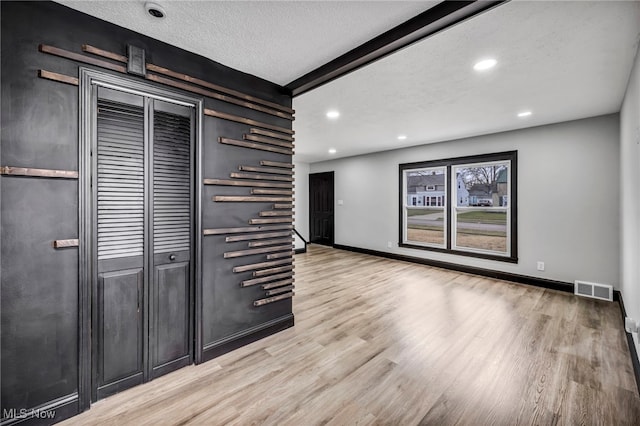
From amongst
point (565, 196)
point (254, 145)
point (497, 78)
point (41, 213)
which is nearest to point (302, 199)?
point (254, 145)

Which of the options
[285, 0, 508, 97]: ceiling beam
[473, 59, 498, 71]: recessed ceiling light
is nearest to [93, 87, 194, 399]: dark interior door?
[285, 0, 508, 97]: ceiling beam

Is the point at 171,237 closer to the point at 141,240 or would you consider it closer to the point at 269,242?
the point at 141,240

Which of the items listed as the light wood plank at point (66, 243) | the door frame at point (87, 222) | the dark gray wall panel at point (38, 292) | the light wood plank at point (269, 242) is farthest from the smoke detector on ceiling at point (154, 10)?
the light wood plank at point (269, 242)

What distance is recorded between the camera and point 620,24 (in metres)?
1.82

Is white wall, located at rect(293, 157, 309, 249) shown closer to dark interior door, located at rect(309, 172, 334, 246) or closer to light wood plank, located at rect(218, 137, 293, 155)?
dark interior door, located at rect(309, 172, 334, 246)

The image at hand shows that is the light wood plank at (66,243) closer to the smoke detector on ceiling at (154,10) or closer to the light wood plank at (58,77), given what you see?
the light wood plank at (58,77)

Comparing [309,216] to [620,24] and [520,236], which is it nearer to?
[520,236]

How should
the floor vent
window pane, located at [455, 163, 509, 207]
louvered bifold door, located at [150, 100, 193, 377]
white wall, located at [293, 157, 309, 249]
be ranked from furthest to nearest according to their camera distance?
white wall, located at [293, 157, 309, 249] → window pane, located at [455, 163, 509, 207] → the floor vent → louvered bifold door, located at [150, 100, 193, 377]

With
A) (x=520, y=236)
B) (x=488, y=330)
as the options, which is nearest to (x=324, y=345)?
(x=488, y=330)

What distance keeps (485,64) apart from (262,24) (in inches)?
74.1

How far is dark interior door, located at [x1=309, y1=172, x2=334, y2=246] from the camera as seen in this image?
770 centimetres

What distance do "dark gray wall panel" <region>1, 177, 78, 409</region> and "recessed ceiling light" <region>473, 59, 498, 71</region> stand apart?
123 inches

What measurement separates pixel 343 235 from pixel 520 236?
3.94m

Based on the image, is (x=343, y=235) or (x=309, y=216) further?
(x=309, y=216)
